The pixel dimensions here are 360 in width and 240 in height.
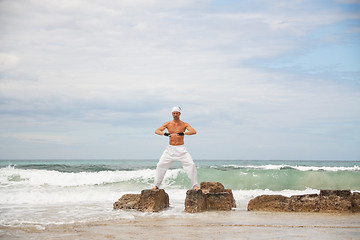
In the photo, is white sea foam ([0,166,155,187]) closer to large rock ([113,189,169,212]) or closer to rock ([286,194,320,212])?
large rock ([113,189,169,212])

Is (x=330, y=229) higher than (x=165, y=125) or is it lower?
lower

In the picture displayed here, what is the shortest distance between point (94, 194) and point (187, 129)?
547 centimetres

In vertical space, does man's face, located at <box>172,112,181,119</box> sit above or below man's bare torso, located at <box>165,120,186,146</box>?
above

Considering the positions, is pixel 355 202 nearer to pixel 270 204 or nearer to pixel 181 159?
pixel 270 204

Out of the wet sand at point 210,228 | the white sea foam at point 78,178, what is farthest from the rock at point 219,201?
the white sea foam at point 78,178

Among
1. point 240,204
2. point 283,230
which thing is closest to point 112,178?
point 240,204

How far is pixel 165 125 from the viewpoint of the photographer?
10.2m

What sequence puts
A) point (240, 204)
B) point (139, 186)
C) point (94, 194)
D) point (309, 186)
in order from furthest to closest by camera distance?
1. point (309, 186)
2. point (139, 186)
3. point (94, 194)
4. point (240, 204)

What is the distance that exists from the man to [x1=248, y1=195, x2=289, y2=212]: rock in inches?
57.7

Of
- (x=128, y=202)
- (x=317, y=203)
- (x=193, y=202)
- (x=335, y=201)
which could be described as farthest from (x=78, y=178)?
(x=335, y=201)

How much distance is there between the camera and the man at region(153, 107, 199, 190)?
391 inches

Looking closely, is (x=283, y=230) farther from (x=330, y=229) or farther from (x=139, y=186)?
(x=139, y=186)

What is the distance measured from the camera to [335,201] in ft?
30.1

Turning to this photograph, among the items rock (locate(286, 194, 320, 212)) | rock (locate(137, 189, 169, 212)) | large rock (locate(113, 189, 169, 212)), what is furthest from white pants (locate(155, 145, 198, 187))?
rock (locate(286, 194, 320, 212))
